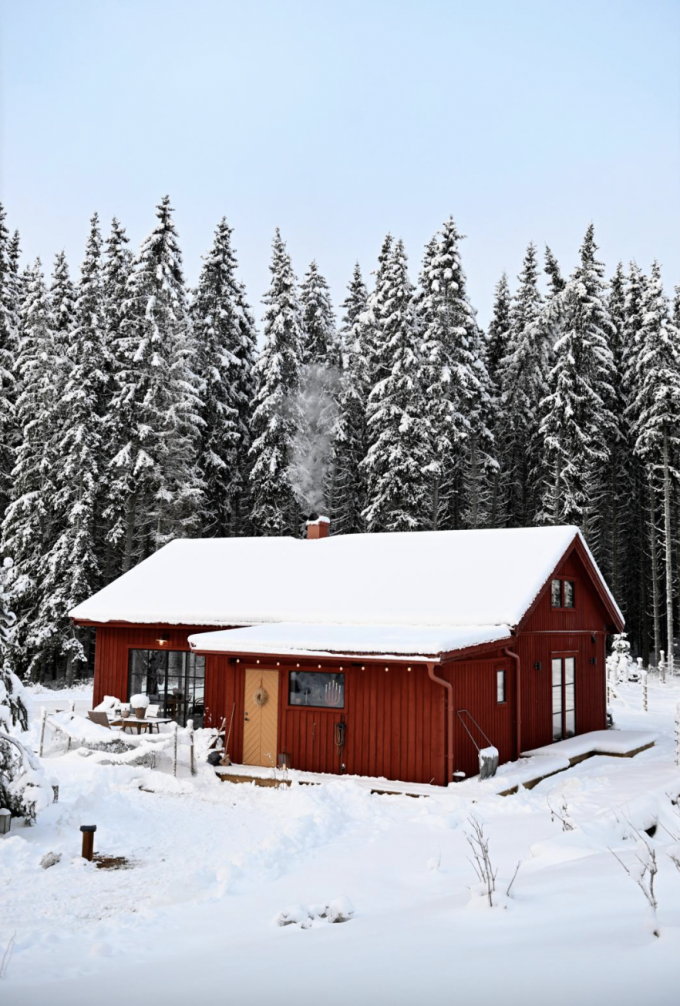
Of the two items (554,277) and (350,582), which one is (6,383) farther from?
(554,277)

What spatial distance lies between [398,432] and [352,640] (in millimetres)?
18869

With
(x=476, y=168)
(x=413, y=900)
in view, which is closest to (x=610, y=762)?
(x=413, y=900)

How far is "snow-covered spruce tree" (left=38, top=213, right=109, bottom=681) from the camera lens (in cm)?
2869

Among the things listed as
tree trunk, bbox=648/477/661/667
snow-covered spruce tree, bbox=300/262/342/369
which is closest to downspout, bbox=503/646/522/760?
tree trunk, bbox=648/477/661/667

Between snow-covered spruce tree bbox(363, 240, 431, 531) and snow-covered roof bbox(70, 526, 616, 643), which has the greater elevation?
snow-covered spruce tree bbox(363, 240, 431, 531)

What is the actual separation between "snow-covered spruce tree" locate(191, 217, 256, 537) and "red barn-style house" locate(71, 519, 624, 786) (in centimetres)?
1201

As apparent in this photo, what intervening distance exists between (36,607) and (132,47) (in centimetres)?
2608

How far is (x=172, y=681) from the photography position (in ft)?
59.1

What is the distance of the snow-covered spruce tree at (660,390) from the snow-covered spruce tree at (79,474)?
21.7 metres

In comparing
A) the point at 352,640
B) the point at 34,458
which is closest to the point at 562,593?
the point at 352,640

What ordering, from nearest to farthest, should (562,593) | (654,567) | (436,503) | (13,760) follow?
(13,760) → (562,593) → (436,503) → (654,567)

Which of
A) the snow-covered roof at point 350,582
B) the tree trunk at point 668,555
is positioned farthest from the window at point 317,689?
the tree trunk at point 668,555

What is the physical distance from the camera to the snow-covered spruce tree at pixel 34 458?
1183 inches

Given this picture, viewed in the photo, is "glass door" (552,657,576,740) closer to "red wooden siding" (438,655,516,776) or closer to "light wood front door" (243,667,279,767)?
"red wooden siding" (438,655,516,776)
